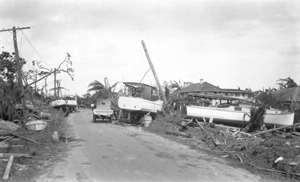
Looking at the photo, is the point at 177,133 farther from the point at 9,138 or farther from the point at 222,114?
the point at 9,138

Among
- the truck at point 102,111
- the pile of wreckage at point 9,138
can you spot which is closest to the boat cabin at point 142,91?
the truck at point 102,111

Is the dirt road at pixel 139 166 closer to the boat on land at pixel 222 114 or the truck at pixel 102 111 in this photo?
the boat on land at pixel 222 114

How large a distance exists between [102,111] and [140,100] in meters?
4.14

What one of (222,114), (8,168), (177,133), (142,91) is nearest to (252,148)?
(177,133)

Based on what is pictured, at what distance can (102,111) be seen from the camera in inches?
947

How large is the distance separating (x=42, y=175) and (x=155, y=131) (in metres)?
10.9

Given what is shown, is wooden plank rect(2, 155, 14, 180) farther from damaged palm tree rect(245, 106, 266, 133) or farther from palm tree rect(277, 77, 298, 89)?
palm tree rect(277, 77, 298, 89)

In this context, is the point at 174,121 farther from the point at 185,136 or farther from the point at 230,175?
the point at 230,175

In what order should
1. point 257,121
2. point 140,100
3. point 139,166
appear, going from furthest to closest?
point 140,100, point 257,121, point 139,166

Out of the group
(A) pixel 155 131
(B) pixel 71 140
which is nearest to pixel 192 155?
(B) pixel 71 140

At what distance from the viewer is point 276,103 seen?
25.0m

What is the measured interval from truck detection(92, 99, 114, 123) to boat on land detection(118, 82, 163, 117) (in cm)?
178

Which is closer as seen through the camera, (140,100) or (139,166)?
(139,166)

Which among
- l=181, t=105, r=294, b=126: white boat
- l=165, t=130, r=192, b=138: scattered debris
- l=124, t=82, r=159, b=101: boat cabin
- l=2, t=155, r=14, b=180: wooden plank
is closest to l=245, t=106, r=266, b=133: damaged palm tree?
l=181, t=105, r=294, b=126: white boat
